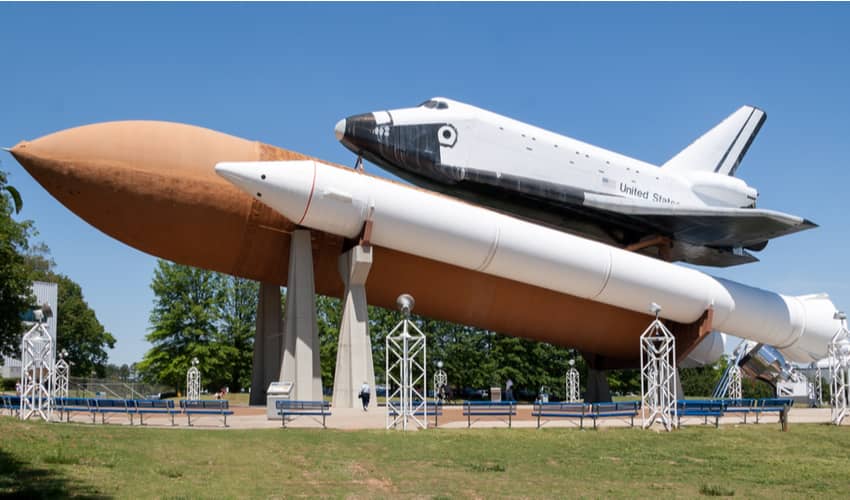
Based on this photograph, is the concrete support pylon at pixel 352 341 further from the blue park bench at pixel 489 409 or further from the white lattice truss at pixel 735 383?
the white lattice truss at pixel 735 383

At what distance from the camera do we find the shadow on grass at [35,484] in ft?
27.5

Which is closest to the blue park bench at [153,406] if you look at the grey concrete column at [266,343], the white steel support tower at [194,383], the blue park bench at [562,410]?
the grey concrete column at [266,343]

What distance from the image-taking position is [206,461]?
11.9 meters

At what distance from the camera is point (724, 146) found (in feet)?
102

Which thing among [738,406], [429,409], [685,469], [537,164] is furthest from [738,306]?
[685,469]

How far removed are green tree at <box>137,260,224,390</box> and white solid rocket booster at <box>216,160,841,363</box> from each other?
120 feet

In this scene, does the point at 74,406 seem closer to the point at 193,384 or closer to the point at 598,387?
the point at 598,387

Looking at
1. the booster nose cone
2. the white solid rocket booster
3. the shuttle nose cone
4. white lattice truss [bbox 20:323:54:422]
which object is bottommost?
white lattice truss [bbox 20:323:54:422]

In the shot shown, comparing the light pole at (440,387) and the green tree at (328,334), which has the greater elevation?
the green tree at (328,334)

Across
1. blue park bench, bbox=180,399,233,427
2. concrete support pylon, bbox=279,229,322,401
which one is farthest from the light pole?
blue park bench, bbox=180,399,233,427

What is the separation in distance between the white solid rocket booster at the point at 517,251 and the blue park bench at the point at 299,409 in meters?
4.64

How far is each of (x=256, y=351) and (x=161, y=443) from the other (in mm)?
11094

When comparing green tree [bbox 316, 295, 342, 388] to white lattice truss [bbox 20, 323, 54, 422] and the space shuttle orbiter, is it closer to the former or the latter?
the space shuttle orbiter

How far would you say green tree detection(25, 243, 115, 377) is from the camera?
2995 inches
